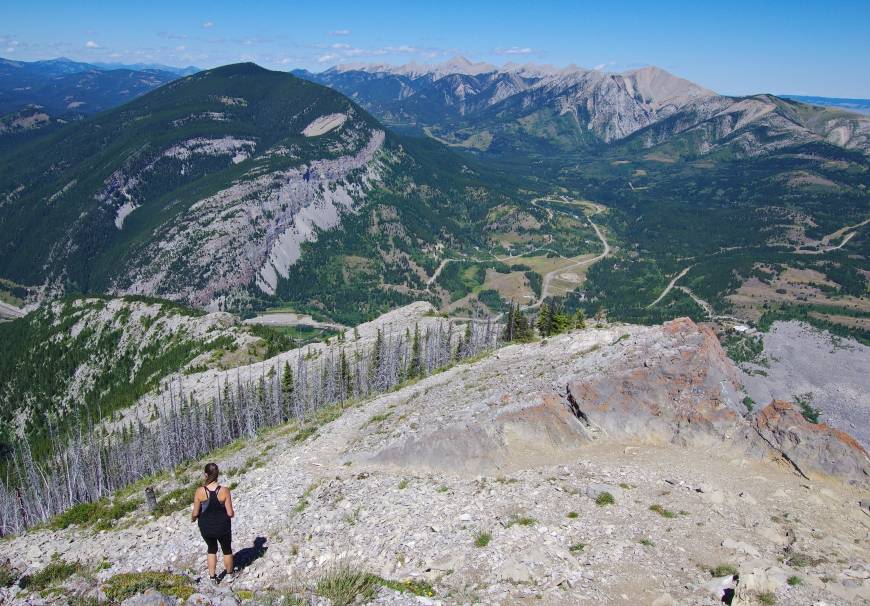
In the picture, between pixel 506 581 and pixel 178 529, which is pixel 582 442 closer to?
pixel 506 581

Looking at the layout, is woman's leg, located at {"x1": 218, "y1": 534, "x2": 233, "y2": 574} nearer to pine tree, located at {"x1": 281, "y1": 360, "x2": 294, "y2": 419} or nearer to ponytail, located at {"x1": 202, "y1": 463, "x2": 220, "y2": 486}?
ponytail, located at {"x1": 202, "y1": 463, "x2": 220, "y2": 486}

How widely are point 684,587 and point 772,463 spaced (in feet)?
47.3

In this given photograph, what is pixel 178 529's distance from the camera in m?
35.1

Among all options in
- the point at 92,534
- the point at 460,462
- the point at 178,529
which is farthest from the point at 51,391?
the point at 460,462

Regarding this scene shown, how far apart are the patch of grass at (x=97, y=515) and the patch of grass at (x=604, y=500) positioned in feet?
118

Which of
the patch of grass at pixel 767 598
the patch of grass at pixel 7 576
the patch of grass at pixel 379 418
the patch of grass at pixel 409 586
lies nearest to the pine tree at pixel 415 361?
the patch of grass at pixel 379 418

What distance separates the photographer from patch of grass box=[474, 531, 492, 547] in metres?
25.3

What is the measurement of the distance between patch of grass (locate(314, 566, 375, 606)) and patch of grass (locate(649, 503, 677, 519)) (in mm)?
14729

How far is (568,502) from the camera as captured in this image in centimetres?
2866

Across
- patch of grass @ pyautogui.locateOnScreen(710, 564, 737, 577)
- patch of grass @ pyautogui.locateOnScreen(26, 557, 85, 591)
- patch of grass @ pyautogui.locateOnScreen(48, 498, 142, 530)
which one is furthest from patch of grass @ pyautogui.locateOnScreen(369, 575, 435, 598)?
patch of grass @ pyautogui.locateOnScreen(48, 498, 142, 530)

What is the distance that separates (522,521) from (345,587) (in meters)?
9.79

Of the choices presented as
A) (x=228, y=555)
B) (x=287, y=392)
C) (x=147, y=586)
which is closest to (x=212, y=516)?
(x=228, y=555)

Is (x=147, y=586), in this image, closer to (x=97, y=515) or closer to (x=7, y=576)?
(x=7, y=576)

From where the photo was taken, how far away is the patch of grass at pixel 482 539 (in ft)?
83.0
